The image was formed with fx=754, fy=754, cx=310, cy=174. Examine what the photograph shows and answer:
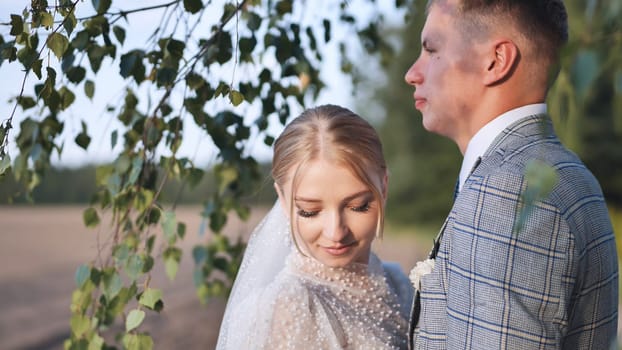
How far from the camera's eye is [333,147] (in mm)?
2064

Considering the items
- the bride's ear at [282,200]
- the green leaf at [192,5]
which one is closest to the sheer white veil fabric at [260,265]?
the bride's ear at [282,200]

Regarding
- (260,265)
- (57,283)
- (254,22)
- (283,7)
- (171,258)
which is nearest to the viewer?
(260,265)

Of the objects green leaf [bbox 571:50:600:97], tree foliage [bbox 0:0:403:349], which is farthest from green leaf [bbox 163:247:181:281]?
green leaf [bbox 571:50:600:97]

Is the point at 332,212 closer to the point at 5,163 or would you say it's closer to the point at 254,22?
the point at 5,163

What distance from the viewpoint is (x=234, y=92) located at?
2074 millimetres

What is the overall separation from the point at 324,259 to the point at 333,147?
12.4 inches

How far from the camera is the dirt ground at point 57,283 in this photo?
23.4 ft

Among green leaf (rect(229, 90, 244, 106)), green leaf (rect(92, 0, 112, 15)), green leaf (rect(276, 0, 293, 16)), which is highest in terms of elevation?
green leaf (rect(276, 0, 293, 16))

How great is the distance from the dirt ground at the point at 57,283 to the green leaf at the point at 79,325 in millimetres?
1013

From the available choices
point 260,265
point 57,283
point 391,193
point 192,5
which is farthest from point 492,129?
point 391,193

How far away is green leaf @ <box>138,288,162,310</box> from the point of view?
2.28m

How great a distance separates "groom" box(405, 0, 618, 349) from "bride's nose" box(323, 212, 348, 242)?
27 centimetres

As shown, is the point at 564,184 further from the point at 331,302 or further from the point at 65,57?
the point at 65,57

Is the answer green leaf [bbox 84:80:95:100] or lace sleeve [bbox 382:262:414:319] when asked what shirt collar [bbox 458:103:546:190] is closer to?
lace sleeve [bbox 382:262:414:319]
